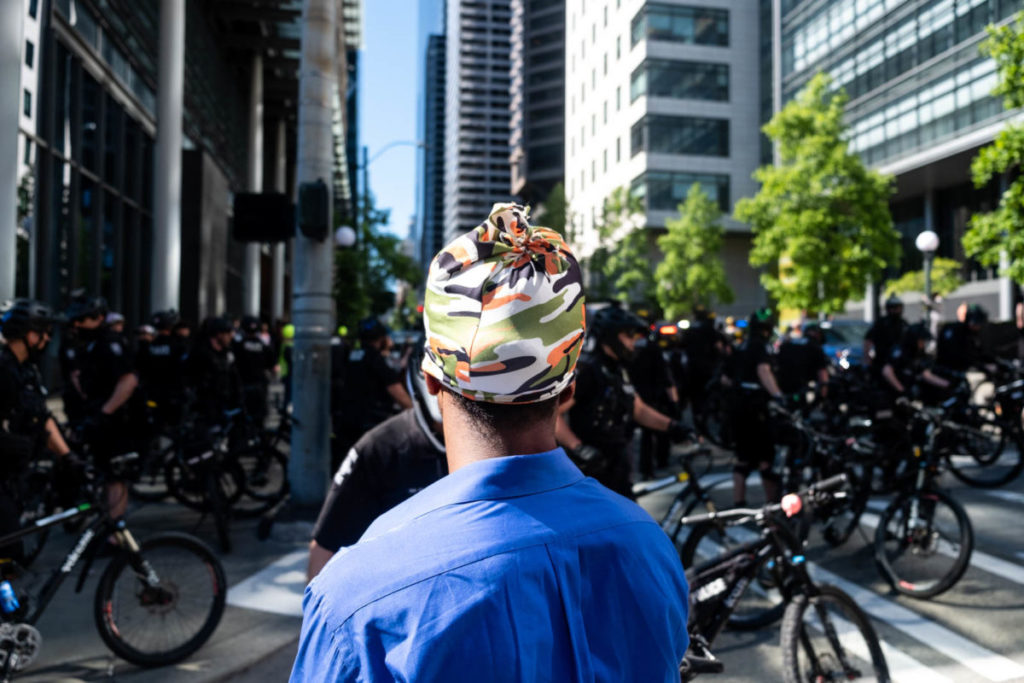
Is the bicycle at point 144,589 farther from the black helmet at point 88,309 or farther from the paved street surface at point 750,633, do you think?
the black helmet at point 88,309

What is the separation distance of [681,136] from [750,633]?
150 ft

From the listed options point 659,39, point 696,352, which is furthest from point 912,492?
point 659,39

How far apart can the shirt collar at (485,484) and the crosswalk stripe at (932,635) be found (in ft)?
12.5

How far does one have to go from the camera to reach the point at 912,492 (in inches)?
234

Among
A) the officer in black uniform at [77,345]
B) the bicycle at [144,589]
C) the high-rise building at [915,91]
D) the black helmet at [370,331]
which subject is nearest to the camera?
the bicycle at [144,589]

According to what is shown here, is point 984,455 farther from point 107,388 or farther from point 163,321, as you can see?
point 163,321

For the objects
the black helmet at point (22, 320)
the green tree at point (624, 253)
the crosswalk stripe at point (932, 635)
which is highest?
the green tree at point (624, 253)

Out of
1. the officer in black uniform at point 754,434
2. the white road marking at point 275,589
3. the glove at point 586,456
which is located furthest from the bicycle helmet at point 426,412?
the officer in black uniform at point 754,434

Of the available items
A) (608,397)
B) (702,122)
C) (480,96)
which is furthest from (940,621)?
(480,96)

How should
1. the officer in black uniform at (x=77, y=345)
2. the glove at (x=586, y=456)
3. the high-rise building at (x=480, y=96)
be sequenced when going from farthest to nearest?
the high-rise building at (x=480, y=96) < the officer in black uniform at (x=77, y=345) < the glove at (x=586, y=456)

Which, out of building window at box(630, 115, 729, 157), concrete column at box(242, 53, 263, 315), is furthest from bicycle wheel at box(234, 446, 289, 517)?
building window at box(630, 115, 729, 157)

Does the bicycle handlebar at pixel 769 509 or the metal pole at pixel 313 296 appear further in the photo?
the metal pole at pixel 313 296

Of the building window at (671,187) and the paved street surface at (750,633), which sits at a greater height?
the building window at (671,187)

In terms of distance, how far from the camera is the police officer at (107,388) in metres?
7.11
